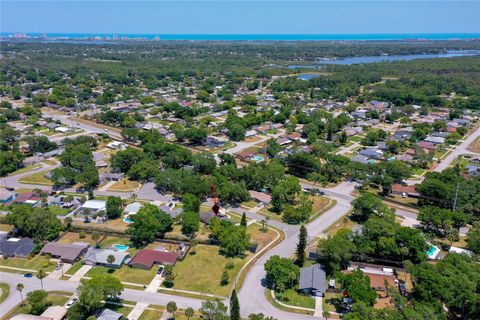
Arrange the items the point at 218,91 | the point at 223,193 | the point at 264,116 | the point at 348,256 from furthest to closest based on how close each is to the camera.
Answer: the point at 218,91 → the point at 264,116 → the point at 223,193 → the point at 348,256

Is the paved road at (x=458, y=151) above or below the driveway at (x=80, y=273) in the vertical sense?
above

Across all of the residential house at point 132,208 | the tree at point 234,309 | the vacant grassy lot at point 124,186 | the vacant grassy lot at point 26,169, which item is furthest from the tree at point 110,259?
the vacant grassy lot at point 26,169

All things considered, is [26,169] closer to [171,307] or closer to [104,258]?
[104,258]

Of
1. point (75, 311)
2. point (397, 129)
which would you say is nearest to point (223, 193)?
point (75, 311)

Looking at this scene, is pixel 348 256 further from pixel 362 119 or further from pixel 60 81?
pixel 60 81

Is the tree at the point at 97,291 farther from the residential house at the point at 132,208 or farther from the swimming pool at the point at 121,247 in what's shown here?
the residential house at the point at 132,208

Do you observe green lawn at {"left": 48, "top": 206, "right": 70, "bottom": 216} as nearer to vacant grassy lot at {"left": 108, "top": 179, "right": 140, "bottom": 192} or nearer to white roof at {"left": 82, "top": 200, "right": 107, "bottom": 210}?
white roof at {"left": 82, "top": 200, "right": 107, "bottom": 210}
